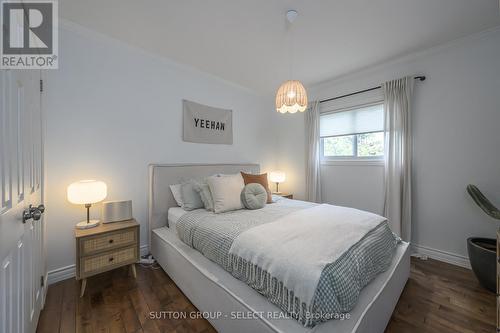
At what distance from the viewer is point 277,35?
2.07 m

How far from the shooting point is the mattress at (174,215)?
2.19 meters

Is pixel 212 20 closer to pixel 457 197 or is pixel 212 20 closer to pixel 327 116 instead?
pixel 327 116

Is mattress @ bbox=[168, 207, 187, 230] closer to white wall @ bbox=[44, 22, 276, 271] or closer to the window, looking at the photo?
white wall @ bbox=[44, 22, 276, 271]

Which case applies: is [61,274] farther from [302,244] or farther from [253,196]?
[302,244]

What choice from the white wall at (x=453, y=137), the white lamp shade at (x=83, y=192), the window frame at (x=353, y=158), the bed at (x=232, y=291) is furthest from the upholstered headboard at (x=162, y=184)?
the white wall at (x=453, y=137)

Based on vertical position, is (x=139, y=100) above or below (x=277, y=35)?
below

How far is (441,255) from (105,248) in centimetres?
367

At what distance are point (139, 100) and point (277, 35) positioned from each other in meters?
1.77

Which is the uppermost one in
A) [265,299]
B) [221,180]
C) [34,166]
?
[34,166]

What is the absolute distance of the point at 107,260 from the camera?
179 centimetres

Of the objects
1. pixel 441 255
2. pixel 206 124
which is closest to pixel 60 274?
pixel 206 124

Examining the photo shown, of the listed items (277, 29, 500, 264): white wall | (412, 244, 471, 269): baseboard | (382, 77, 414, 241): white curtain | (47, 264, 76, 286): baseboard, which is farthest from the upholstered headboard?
(412, 244, 471, 269): baseboard

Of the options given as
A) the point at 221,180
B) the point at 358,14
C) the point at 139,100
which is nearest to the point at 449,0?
the point at 358,14

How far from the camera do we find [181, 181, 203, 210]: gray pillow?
229cm
